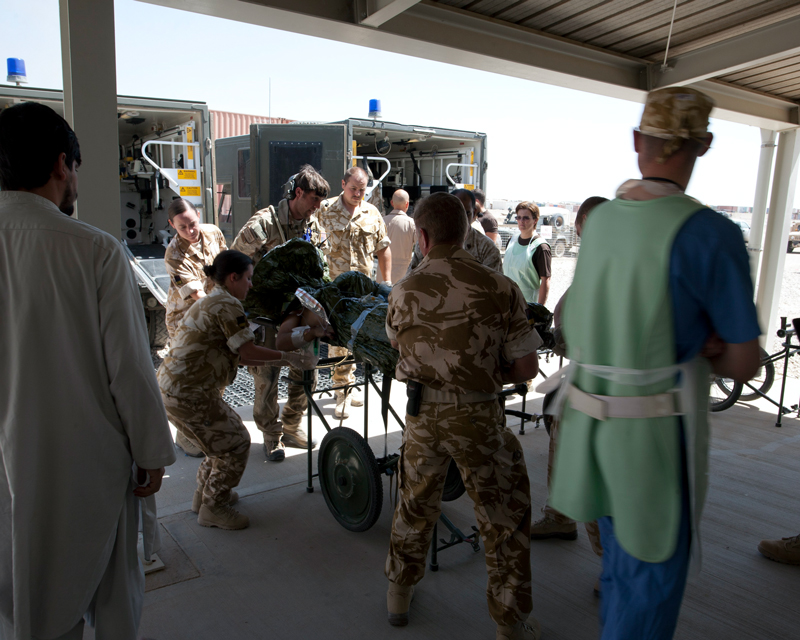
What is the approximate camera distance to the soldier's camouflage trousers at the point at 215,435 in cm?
308

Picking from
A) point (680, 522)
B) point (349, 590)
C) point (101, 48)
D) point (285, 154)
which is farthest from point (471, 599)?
point (285, 154)

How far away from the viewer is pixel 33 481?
63.2 inches

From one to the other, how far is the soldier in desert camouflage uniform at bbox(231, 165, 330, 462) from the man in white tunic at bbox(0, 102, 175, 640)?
2.40m

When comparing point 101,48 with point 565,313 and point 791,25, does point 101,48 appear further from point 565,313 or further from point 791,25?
point 791,25

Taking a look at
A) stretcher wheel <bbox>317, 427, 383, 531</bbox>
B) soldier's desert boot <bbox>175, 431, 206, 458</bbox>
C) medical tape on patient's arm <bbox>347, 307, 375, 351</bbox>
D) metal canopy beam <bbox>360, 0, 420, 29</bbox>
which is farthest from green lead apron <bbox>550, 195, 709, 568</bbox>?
soldier's desert boot <bbox>175, 431, 206, 458</bbox>

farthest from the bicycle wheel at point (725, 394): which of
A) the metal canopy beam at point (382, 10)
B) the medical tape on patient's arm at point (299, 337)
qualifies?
the metal canopy beam at point (382, 10)

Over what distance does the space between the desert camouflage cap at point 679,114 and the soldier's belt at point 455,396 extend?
1081 millimetres

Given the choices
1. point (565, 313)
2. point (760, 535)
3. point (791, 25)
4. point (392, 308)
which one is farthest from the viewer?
point (791, 25)

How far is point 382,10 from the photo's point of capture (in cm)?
332

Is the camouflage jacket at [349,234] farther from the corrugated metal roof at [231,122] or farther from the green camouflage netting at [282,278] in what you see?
Result: the corrugated metal roof at [231,122]

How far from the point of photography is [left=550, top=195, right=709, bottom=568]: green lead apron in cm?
140

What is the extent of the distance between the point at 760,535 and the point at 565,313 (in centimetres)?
257

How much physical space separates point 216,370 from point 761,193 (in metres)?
6.89

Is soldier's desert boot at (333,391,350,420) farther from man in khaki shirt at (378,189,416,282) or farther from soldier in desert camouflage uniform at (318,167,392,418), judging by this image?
man in khaki shirt at (378,189,416,282)
